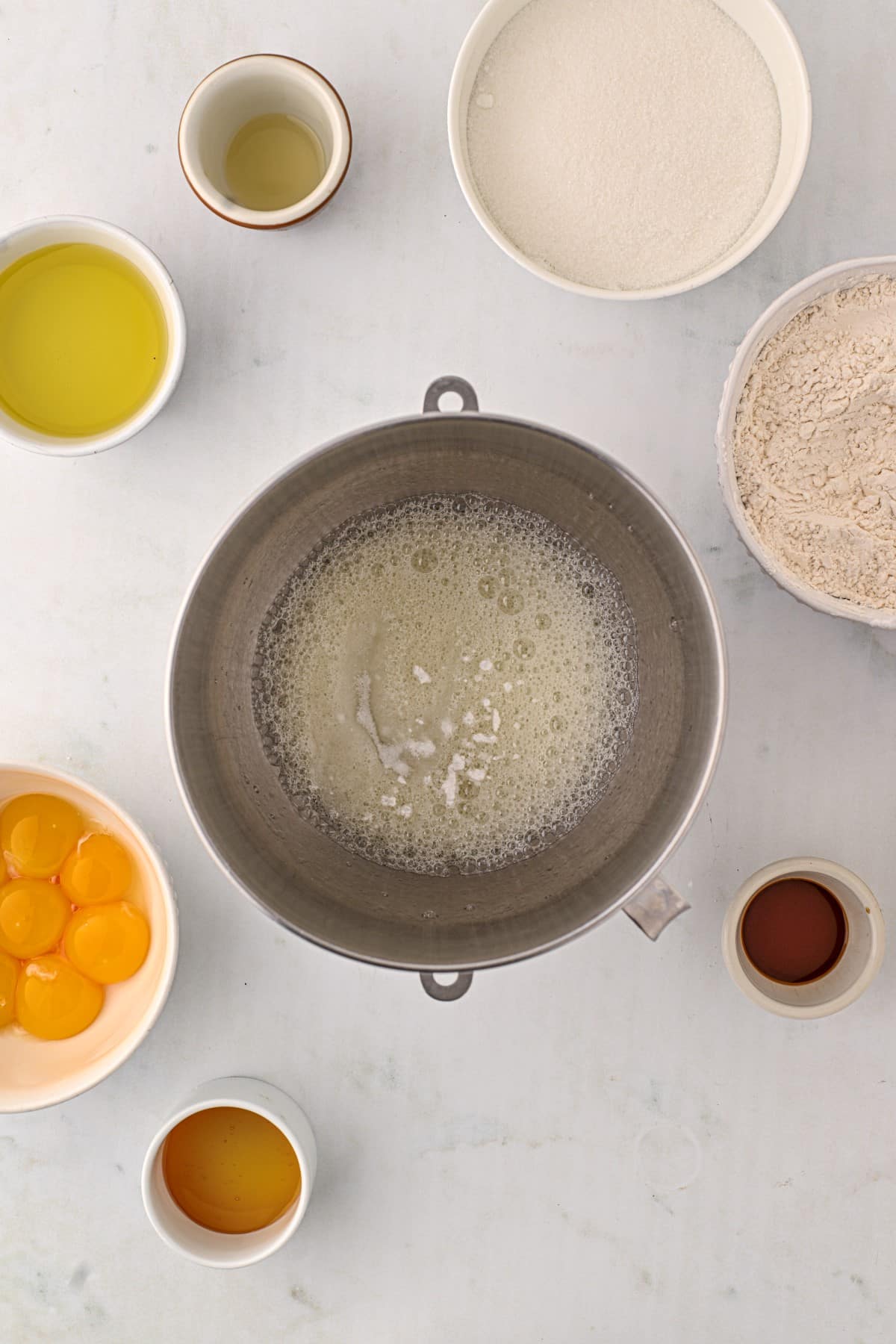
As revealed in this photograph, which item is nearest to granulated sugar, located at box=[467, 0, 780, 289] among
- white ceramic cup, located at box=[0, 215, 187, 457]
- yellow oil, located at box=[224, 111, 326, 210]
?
yellow oil, located at box=[224, 111, 326, 210]

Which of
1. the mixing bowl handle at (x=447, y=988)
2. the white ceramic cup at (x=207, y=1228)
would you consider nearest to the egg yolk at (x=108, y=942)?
the white ceramic cup at (x=207, y=1228)

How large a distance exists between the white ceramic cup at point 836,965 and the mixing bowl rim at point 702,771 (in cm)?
16

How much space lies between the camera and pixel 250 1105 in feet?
2.43

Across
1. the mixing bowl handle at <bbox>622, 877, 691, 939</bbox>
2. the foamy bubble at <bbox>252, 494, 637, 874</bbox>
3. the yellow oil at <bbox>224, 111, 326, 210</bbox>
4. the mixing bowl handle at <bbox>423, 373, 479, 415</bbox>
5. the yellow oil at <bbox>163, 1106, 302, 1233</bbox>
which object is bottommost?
the yellow oil at <bbox>163, 1106, 302, 1233</bbox>

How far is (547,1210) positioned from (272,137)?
3.04 ft

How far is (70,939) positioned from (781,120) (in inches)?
33.5

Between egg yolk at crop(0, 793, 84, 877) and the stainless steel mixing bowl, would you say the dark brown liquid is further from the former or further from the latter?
egg yolk at crop(0, 793, 84, 877)

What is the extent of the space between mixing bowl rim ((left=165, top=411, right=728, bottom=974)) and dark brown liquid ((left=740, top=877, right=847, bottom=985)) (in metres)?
0.21

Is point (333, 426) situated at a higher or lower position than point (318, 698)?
higher

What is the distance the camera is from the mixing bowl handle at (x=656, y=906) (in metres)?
0.65

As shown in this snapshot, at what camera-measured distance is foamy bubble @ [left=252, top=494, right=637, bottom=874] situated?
0.75m

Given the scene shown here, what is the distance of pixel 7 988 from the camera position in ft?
2.51

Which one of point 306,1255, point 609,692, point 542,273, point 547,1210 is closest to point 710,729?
point 609,692

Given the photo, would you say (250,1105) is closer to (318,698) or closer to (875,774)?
(318,698)
